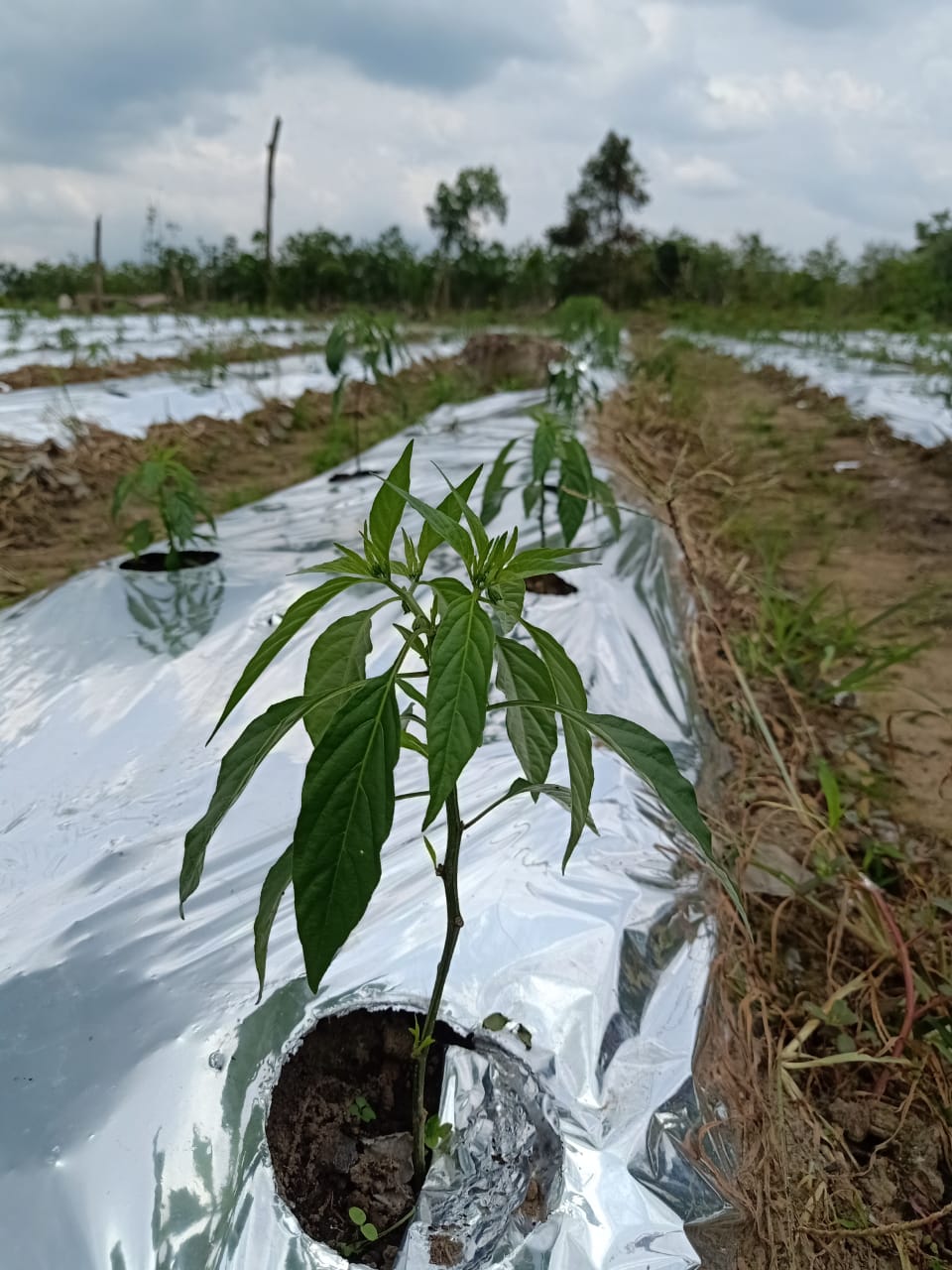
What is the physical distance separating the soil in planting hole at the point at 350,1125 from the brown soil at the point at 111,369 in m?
4.60

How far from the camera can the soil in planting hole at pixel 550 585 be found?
2.21m

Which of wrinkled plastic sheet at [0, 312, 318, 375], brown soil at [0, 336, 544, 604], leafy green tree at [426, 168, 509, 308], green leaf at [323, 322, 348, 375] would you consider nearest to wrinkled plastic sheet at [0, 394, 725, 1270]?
brown soil at [0, 336, 544, 604]

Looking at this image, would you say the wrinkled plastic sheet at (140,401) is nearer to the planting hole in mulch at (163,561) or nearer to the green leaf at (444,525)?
the planting hole in mulch at (163,561)

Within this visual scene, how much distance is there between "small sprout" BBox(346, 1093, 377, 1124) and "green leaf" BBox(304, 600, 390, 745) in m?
0.49

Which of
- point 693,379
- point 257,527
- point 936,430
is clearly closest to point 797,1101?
point 257,527

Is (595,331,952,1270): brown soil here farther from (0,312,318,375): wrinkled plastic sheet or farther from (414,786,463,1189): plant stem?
(0,312,318,375): wrinkled plastic sheet

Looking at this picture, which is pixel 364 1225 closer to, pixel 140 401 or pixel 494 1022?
pixel 494 1022

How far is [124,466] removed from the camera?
412 centimetres

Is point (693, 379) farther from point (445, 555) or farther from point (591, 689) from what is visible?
point (591, 689)

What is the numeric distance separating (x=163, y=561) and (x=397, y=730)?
1.95 metres

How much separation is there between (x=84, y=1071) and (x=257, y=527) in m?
2.04

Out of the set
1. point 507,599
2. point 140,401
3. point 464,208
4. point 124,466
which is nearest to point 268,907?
point 507,599

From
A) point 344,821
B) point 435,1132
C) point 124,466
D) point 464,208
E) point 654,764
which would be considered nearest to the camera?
point 344,821

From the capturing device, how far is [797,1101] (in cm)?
121
